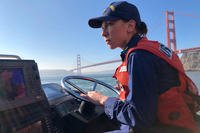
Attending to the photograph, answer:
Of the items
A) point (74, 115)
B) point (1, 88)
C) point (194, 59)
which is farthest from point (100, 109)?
point (194, 59)

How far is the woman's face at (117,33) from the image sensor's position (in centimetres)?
142

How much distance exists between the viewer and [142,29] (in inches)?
58.9

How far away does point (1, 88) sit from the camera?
1468mm

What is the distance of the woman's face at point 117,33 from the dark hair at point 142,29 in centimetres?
7

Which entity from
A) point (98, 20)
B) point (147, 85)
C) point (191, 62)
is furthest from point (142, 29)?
point (191, 62)

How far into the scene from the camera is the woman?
49.0 inches

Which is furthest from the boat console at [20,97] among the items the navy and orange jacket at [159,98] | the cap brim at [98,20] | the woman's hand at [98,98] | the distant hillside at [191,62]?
the distant hillside at [191,62]

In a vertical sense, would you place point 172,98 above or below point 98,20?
below

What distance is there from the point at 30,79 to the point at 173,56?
0.74 m

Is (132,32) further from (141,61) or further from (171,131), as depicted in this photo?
(171,131)

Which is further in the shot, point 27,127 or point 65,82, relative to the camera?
point 65,82

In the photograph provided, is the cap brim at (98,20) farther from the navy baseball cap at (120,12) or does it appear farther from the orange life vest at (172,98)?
the orange life vest at (172,98)

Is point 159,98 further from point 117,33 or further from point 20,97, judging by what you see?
point 20,97

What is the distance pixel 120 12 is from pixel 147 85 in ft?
1.19
